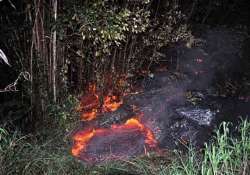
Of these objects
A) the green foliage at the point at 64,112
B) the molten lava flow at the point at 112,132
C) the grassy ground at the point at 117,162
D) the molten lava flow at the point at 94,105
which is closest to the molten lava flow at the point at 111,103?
the molten lava flow at the point at 94,105

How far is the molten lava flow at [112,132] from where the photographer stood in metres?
4.94

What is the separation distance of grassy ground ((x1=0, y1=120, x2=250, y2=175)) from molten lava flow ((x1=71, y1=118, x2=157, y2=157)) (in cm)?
19

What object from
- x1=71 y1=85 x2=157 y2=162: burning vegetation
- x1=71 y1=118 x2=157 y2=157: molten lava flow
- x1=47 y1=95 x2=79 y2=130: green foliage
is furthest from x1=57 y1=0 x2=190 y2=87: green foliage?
x1=71 y1=118 x2=157 y2=157: molten lava flow

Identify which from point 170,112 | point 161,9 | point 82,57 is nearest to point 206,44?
point 161,9

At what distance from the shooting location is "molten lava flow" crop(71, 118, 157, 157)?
4.94m

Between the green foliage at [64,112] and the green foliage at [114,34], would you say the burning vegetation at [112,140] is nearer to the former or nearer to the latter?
the green foliage at [64,112]

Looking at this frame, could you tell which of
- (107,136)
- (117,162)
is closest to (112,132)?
(107,136)

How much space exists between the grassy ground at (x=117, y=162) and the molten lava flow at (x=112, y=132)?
0.19 meters

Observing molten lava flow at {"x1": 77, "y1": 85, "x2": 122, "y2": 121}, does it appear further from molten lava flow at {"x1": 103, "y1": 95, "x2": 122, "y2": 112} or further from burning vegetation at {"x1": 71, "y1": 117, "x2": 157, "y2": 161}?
burning vegetation at {"x1": 71, "y1": 117, "x2": 157, "y2": 161}

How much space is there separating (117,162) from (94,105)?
1.11m

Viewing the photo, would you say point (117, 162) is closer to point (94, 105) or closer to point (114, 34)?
point (94, 105)

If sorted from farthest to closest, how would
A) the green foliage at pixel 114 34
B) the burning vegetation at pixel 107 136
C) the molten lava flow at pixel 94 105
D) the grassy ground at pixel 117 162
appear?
the molten lava flow at pixel 94 105
the burning vegetation at pixel 107 136
the green foliage at pixel 114 34
the grassy ground at pixel 117 162

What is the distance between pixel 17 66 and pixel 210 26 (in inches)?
150

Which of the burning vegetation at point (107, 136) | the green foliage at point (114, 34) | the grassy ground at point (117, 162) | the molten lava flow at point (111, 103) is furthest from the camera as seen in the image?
the molten lava flow at point (111, 103)
